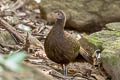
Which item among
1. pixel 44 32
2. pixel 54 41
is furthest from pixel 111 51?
pixel 44 32

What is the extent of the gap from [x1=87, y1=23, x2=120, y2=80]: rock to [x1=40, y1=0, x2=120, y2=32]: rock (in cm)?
155

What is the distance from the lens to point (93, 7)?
8562mm

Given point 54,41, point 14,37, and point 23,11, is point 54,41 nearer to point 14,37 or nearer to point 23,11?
point 14,37

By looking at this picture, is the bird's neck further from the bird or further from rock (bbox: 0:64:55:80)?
rock (bbox: 0:64:55:80)

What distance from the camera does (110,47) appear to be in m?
5.67

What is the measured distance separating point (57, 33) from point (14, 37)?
1343 millimetres

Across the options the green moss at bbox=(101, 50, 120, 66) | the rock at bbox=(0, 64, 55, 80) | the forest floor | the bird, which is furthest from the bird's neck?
the rock at bbox=(0, 64, 55, 80)

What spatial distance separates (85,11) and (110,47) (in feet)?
10.0

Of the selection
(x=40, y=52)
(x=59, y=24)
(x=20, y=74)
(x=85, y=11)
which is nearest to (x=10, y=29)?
(x=40, y=52)

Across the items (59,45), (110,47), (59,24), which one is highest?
(59,24)

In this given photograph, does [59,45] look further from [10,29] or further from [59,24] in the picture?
[10,29]

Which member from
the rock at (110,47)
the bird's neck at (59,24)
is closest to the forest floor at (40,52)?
the rock at (110,47)

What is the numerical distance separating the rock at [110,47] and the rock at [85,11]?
155 cm

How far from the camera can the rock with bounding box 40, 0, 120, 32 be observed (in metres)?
8.52
